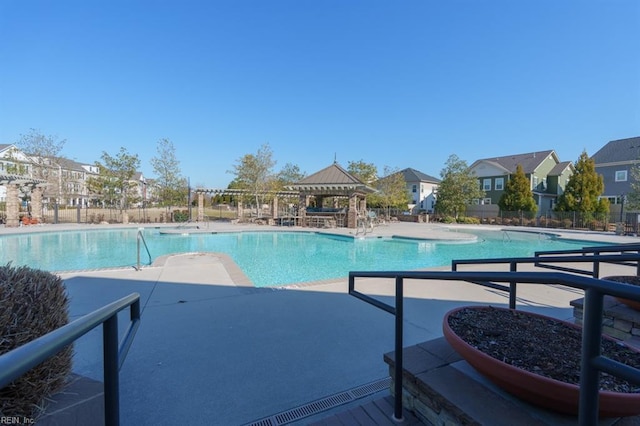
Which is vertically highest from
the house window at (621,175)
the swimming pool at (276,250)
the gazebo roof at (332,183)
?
the house window at (621,175)

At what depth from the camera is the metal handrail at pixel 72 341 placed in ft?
2.07

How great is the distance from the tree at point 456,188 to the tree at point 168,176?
24870 millimetres

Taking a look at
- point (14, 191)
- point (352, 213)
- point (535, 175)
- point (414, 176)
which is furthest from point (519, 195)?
point (14, 191)

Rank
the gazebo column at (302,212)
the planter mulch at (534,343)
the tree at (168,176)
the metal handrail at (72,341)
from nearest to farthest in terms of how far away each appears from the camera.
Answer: the metal handrail at (72,341), the planter mulch at (534,343), the gazebo column at (302,212), the tree at (168,176)

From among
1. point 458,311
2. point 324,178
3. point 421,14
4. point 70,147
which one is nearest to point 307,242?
point 324,178

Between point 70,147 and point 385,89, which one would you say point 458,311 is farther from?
point 70,147

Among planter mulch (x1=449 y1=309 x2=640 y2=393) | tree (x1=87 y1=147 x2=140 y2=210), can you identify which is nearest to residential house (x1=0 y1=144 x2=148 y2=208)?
tree (x1=87 y1=147 x2=140 y2=210)

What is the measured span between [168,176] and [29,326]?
28.2 meters

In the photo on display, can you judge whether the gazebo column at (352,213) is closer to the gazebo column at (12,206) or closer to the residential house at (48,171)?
the residential house at (48,171)

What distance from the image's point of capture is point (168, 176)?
2661 cm

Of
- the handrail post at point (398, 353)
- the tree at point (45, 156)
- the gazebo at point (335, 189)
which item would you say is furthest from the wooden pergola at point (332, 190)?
the handrail post at point (398, 353)

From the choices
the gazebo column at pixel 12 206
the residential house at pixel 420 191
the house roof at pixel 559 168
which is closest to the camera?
the gazebo column at pixel 12 206

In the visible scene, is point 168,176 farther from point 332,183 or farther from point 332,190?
point 332,183

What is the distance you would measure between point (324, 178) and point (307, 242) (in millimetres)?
7832
